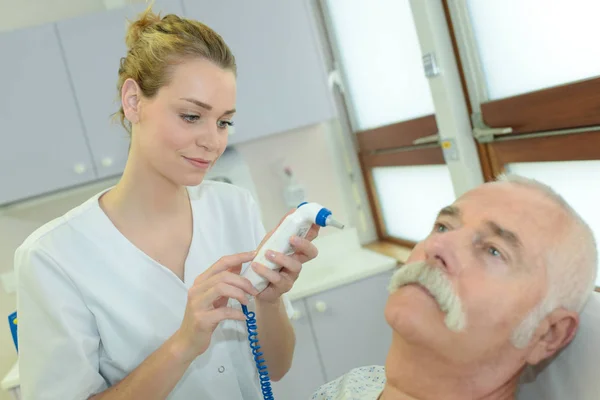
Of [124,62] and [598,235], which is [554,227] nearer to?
[598,235]

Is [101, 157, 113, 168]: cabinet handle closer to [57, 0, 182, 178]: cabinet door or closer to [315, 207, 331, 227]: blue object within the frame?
[57, 0, 182, 178]: cabinet door

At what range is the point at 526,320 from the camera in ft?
3.44

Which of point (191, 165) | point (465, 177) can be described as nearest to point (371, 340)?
point (465, 177)

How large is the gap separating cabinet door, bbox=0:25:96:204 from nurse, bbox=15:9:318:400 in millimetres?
1126

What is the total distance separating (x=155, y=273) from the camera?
1352mm

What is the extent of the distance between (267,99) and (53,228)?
147 centimetres

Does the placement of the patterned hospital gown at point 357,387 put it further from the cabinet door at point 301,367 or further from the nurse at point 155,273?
the cabinet door at point 301,367

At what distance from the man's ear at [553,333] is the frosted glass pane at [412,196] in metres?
1.29

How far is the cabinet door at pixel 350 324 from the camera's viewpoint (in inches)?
93.7

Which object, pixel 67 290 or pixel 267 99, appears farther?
pixel 267 99

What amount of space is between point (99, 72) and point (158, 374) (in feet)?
5.53

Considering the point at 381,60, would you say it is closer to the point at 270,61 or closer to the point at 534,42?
the point at 270,61

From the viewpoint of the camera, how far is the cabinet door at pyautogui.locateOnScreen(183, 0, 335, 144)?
253 cm

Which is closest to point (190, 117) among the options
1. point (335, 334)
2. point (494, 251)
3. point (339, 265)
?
point (494, 251)
